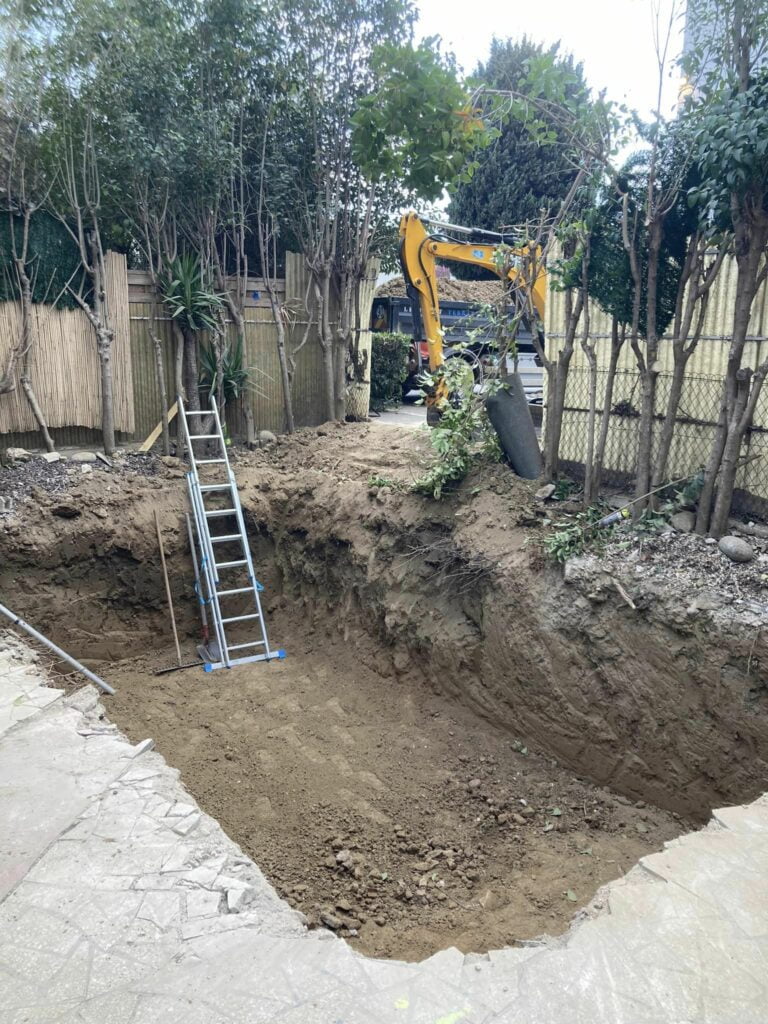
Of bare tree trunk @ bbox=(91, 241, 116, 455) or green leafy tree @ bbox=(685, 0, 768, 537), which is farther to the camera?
bare tree trunk @ bbox=(91, 241, 116, 455)

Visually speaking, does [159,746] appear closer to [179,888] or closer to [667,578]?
[179,888]

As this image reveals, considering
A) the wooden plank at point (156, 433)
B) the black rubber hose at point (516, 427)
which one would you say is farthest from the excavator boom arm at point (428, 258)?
the wooden plank at point (156, 433)

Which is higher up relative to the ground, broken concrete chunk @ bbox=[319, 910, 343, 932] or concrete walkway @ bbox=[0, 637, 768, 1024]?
concrete walkway @ bbox=[0, 637, 768, 1024]

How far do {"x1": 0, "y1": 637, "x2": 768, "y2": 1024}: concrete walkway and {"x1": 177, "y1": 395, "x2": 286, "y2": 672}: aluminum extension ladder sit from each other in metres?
3.84

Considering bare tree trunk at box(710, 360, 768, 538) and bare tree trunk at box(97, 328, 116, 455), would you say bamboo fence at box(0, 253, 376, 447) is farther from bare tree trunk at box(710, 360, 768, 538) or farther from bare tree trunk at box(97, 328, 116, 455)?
bare tree trunk at box(710, 360, 768, 538)

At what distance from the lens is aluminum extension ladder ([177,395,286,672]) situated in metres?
8.00

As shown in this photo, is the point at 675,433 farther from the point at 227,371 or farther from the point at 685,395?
the point at 227,371

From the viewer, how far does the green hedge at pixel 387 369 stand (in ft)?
49.2

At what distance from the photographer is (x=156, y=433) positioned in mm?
9758

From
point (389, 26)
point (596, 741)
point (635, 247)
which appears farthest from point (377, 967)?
point (389, 26)

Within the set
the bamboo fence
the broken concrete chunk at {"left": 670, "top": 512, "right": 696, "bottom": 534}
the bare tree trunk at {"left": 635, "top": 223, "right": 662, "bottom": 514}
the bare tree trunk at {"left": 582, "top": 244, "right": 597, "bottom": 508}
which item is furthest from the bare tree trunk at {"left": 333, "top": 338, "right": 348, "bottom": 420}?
the broken concrete chunk at {"left": 670, "top": 512, "right": 696, "bottom": 534}

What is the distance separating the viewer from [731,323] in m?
6.22

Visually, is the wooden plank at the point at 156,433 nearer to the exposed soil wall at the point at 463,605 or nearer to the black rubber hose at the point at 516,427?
the exposed soil wall at the point at 463,605

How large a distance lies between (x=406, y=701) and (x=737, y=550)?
10.8 feet
